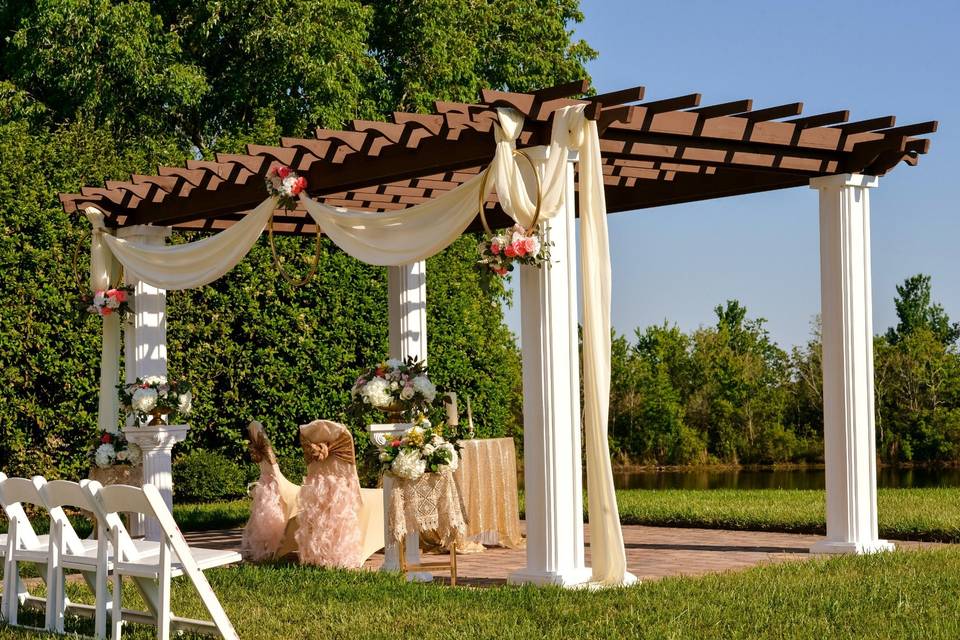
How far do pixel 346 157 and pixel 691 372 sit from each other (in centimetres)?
1974

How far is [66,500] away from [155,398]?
3.72 meters

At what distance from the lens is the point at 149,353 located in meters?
10.3

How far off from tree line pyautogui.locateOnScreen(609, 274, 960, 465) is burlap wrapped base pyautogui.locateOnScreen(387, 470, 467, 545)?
18.7 meters

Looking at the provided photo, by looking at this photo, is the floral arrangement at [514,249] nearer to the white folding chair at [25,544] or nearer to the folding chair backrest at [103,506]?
the folding chair backrest at [103,506]

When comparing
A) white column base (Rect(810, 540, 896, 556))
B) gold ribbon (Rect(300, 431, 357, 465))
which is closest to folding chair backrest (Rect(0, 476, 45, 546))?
gold ribbon (Rect(300, 431, 357, 465))

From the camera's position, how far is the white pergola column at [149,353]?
9.98 meters

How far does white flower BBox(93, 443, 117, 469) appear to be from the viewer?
32.5 ft

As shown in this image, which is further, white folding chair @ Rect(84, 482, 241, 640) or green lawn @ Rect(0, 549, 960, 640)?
green lawn @ Rect(0, 549, 960, 640)

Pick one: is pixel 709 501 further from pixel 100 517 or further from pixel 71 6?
pixel 71 6

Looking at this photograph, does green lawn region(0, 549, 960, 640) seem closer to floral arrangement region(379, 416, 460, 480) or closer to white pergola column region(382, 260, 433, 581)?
floral arrangement region(379, 416, 460, 480)

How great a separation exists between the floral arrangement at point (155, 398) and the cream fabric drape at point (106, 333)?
483 mm

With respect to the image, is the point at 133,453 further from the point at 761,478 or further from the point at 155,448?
the point at 761,478

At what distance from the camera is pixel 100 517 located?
19.7 feet

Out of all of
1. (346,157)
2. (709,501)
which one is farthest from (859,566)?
(709,501)
